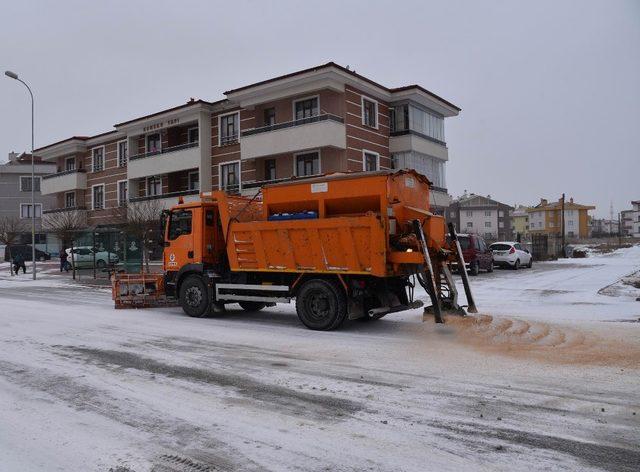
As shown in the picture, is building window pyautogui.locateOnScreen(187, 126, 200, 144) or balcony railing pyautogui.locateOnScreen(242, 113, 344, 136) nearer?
balcony railing pyautogui.locateOnScreen(242, 113, 344, 136)

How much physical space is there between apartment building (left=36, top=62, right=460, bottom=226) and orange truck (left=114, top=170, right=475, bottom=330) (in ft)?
53.2

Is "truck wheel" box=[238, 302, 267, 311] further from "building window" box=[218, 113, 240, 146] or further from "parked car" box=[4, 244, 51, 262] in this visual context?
"parked car" box=[4, 244, 51, 262]

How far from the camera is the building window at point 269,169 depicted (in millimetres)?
30778

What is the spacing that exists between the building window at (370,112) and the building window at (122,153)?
791 inches

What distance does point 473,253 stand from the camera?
76.3 ft

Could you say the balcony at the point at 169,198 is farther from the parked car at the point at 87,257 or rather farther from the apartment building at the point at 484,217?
the apartment building at the point at 484,217

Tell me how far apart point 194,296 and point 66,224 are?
21707 mm

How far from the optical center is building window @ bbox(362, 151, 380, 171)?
1143 inches

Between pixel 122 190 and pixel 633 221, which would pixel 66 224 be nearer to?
pixel 122 190

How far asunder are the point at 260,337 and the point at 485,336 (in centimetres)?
387

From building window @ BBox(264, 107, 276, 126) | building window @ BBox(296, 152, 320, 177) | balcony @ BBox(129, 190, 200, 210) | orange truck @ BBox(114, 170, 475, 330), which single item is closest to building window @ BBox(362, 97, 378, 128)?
building window @ BBox(296, 152, 320, 177)

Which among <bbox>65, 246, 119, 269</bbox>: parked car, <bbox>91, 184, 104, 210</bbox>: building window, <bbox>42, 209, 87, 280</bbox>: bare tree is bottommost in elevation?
<bbox>65, 246, 119, 269</bbox>: parked car

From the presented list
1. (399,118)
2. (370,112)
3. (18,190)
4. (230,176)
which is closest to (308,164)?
(370,112)

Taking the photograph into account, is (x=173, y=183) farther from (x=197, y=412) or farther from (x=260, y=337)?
(x=197, y=412)
